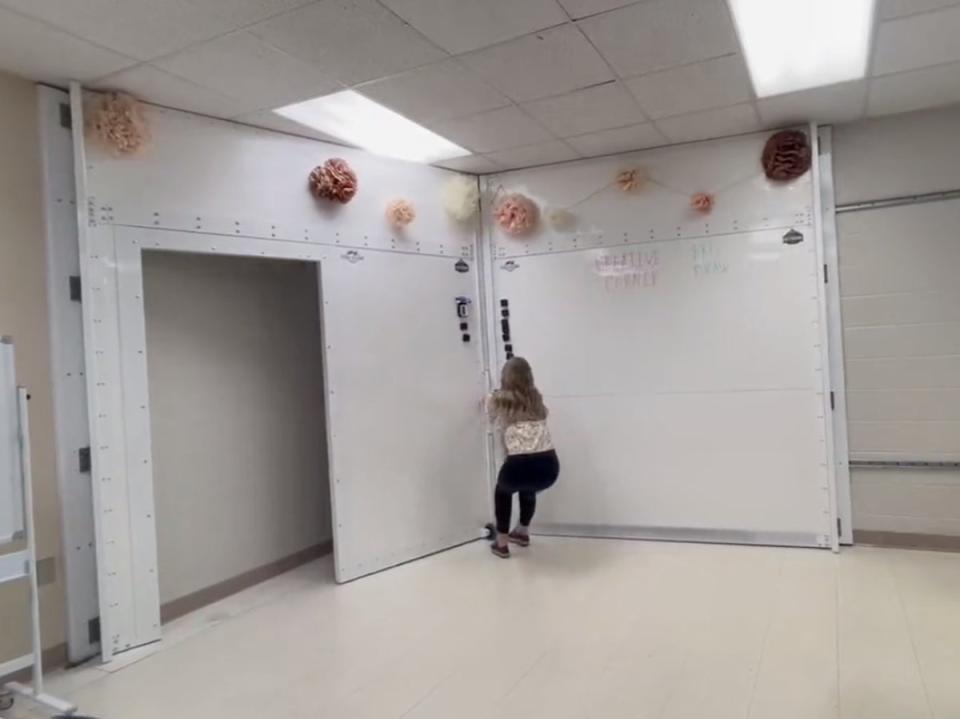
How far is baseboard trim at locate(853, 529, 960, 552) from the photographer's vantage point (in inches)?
157

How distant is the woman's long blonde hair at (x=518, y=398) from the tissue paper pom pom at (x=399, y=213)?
1.17m

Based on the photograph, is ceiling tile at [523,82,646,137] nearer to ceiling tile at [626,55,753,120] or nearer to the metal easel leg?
ceiling tile at [626,55,753,120]

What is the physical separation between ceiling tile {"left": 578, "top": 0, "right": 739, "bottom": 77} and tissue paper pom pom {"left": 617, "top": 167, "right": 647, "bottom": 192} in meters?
1.31

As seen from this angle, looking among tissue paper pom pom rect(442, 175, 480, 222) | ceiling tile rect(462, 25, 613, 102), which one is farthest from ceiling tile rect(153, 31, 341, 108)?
tissue paper pom pom rect(442, 175, 480, 222)

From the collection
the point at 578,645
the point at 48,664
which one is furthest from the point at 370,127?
the point at 48,664

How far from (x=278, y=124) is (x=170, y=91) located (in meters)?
0.65

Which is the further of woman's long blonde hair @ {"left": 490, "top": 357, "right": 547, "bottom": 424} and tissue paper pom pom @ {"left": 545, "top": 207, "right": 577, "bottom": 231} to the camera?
tissue paper pom pom @ {"left": 545, "top": 207, "right": 577, "bottom": 231}

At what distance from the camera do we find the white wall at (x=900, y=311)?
3.96 meters

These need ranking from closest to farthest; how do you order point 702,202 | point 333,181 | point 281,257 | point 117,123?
point 117,123 < point 281,257 < point 333,181 < point 702,202

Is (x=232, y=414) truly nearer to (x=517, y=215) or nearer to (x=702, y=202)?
(x=517, y=215)

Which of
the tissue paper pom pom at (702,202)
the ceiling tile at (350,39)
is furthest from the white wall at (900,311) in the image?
the ceiling tile at (350,39)

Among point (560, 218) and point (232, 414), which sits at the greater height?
point (560, 218)

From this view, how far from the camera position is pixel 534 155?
4.57m

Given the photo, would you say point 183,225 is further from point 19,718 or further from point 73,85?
point 19,718
